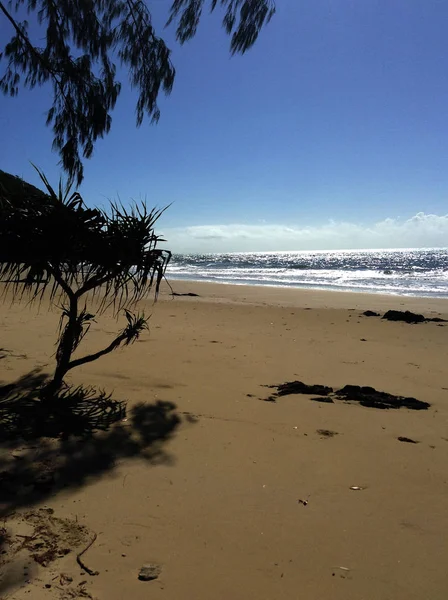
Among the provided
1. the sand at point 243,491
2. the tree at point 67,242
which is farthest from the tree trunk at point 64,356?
the sand at point 243,491

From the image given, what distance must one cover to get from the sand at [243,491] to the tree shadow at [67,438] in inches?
0.7

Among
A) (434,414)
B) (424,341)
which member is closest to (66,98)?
(434,414)

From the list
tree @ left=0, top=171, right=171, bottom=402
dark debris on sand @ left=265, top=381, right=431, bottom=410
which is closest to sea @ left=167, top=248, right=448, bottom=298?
dark debris on sand @ left=265, top=381, right=431, bottom=410

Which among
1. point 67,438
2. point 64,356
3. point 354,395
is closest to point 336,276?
point 354,395

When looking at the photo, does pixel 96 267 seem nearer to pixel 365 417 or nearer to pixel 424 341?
pixel 365 417

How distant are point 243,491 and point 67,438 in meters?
1.49

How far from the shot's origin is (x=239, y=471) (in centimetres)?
307

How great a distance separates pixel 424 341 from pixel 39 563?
8.07m

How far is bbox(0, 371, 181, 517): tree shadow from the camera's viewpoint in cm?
277

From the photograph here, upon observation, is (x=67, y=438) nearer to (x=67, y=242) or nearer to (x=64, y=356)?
(x=64, y=356)

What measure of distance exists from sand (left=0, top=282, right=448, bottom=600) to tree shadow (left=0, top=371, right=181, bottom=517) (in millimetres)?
19

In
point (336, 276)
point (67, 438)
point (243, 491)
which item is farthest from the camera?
point (336, 276)

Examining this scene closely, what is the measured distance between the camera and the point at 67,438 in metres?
3.41

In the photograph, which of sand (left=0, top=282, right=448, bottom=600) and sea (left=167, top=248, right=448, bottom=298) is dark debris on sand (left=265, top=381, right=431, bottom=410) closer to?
sand (left=0, top=282, right=448, bottom=600)
